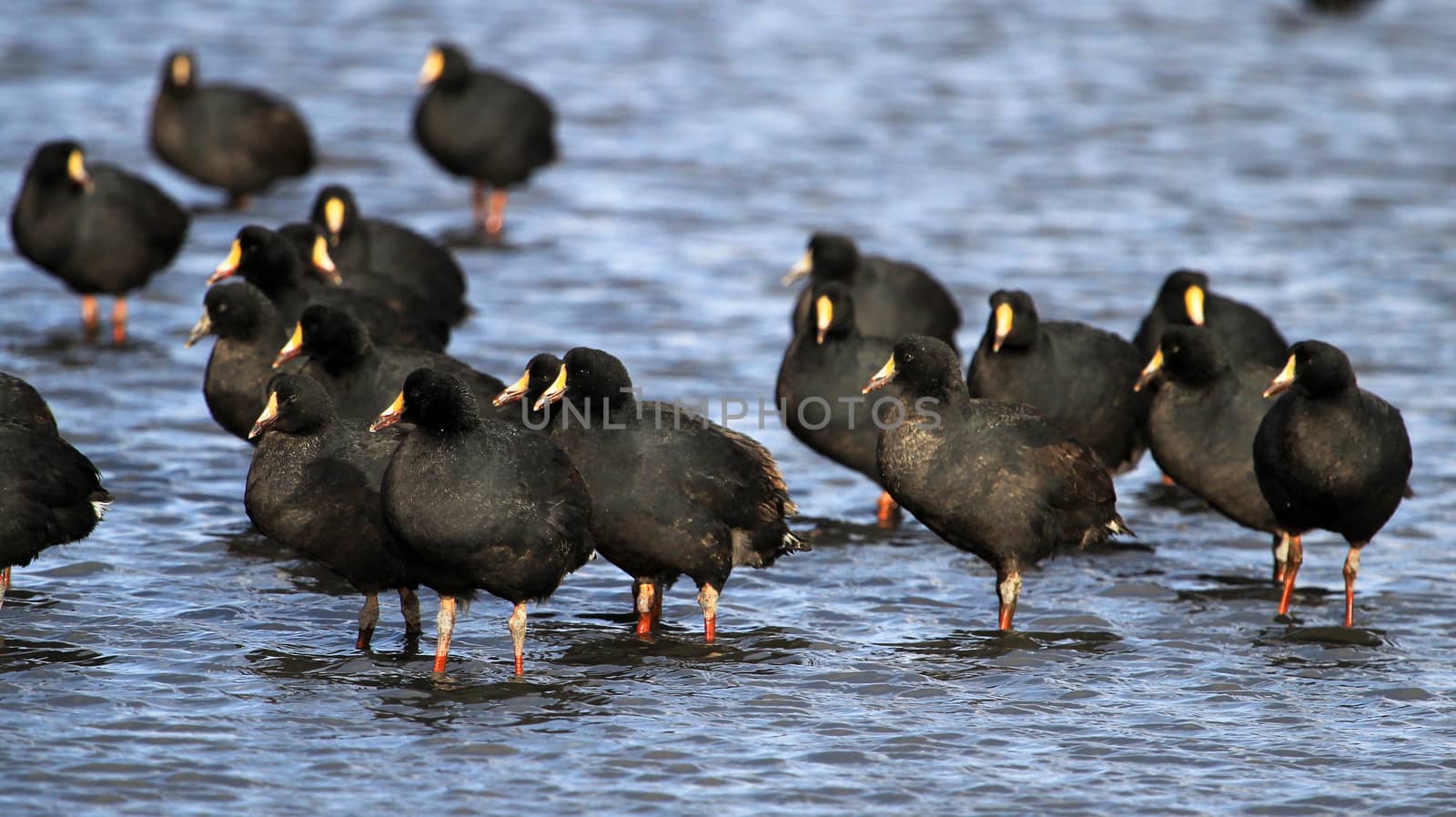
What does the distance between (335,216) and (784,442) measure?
3290 mm

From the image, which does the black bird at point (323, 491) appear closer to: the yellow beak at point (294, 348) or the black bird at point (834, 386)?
the yellow beak at point (294, 348)

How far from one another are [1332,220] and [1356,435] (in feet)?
29.8

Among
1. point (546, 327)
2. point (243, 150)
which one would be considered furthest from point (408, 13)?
point (546, 327)

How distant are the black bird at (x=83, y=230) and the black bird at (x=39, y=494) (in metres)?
4.91

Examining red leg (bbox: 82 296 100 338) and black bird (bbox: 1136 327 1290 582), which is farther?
red leg (bbox: 82 296 100 338)

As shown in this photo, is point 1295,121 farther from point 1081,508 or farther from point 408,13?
point 1081,508

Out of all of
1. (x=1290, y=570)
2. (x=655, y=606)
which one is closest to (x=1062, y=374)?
(x=1290, y=570)

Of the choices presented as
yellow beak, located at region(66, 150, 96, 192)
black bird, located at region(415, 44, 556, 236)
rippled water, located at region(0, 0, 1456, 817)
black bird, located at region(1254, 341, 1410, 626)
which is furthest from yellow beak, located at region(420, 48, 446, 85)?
black bird, located at region(1254, 341, 1410, 626)

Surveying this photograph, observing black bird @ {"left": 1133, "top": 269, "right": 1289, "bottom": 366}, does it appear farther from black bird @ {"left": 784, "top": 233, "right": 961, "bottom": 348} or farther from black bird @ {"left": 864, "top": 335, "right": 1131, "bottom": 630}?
black bird @ {"left": 864, "top": 335, "right": 1131, "bottom": 630}

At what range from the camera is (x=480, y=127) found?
1703 centimetres

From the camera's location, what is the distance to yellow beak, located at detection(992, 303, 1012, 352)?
10.5 meters

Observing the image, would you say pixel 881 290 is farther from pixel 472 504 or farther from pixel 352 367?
pixel 472 504

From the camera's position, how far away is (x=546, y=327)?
46.1ft

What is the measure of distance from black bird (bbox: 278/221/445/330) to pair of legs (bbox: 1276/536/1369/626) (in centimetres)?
519
